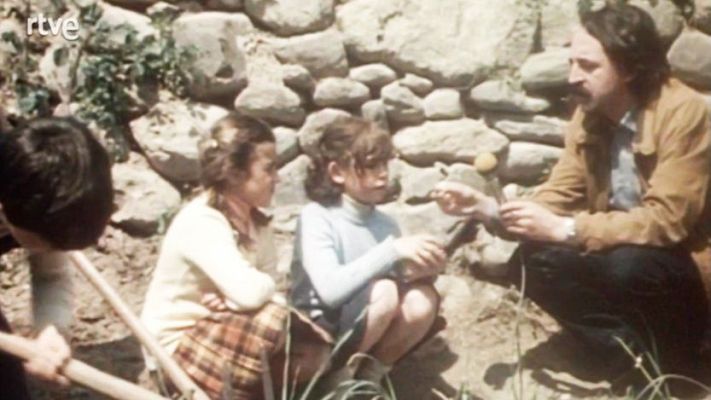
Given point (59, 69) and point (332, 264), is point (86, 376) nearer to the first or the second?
point (332, 264)

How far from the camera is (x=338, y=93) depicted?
11.9 feet

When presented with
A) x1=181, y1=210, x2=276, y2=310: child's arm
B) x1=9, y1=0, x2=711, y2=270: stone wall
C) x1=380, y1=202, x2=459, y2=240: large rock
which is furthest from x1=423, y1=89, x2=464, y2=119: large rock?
x1=181, y1=210, x2=276, y2=310: child's arm

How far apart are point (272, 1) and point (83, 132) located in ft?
4.12

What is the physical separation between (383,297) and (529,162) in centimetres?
69

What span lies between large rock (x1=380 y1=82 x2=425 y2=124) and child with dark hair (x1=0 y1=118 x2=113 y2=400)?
1286 mm

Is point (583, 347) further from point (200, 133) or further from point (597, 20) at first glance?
point (200, 133)

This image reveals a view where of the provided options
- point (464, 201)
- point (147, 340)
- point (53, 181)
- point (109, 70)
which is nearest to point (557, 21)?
point (464, 201)

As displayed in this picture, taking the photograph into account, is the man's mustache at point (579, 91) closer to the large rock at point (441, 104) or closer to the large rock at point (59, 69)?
the large rock at point (441, 104)

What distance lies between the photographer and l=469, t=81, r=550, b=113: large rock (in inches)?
146

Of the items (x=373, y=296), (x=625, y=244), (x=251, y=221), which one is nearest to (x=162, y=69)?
(x=251, y=221)

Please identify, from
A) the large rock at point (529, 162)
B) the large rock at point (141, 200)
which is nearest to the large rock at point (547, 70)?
the large rock at point (529, 162)

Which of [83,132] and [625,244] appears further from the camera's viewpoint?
[625,244]

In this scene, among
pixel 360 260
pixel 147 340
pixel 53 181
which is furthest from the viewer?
pixel 360 260

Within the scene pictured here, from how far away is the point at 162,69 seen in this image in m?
3.60
